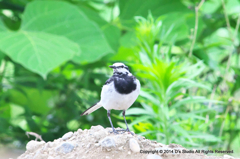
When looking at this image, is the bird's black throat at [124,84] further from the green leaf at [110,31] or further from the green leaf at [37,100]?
the green leaf at [37,100]

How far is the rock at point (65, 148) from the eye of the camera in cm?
98

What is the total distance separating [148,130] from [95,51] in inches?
23.7

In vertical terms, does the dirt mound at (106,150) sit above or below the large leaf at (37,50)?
below

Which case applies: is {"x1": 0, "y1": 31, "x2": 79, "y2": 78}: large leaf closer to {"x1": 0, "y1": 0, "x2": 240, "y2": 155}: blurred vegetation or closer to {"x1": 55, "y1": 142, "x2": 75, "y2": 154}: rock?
{"x1": 0, "y1": 0, "x2": 240, "y2": 155}: blurred vegetation

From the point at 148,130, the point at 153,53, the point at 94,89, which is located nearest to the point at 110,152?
the point at 148,130

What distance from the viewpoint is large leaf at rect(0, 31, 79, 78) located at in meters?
1.39

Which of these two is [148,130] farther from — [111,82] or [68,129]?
[68,129]

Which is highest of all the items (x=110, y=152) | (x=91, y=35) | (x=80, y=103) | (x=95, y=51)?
(x=91, y=35)

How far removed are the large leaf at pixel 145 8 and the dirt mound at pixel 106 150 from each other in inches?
50.9

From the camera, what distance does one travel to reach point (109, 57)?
2006mm

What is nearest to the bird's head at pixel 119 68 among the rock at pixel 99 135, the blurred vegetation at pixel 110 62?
the blurred vegetation at pixel 110 62

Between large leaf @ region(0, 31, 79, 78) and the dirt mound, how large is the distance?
434 millimetres

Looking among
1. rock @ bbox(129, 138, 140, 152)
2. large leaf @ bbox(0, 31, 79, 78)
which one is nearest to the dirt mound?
rock @ bbox(129, 138, 140, 152)

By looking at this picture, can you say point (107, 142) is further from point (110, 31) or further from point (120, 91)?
point (110, 31)
